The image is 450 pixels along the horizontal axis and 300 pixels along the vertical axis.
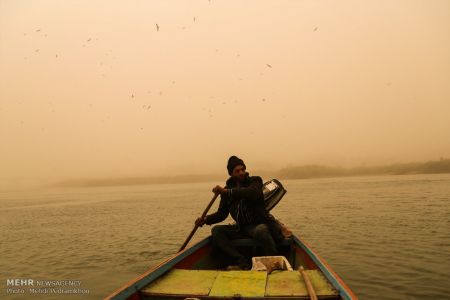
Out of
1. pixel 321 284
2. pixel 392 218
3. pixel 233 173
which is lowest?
pixel 392 218

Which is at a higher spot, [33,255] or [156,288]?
[156,288]

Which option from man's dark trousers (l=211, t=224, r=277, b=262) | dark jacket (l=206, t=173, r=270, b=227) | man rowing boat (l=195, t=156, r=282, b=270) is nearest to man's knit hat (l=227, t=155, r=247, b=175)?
man rowing boat (l=195, t=156, r=282, b=270)

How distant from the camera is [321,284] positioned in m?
4.83

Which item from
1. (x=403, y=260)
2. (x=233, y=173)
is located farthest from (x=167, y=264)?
(x=403, y=260)

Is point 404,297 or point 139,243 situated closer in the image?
point 404,297

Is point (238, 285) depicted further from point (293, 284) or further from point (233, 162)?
point (233, 162)

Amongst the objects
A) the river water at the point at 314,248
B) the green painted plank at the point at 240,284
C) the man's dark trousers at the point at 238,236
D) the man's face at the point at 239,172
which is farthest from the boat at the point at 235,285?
the river water at the point at 314,248

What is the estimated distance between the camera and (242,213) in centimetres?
725

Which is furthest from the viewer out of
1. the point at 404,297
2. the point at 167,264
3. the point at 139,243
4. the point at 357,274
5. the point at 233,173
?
the point at 139,243

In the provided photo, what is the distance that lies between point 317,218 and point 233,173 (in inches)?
774

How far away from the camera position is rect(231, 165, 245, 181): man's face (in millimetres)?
7082

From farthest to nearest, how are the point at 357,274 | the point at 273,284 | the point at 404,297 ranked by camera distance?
the point at 357,274, the point at 404,297, the point at 273,284

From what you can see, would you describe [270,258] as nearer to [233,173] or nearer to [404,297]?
[233,173]

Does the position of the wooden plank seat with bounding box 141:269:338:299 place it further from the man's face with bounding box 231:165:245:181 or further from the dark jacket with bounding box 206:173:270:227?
the man's face with bounding box 231:165:245:181
